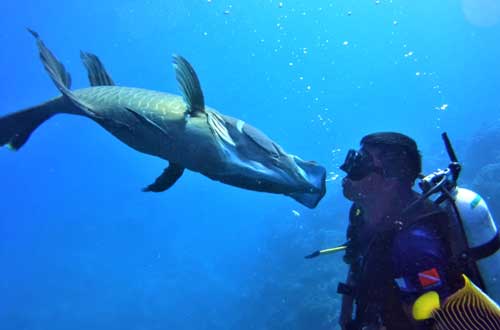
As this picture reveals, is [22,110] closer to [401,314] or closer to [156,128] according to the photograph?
[156,128]

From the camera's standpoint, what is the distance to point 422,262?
8.43 feet

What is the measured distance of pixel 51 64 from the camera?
10.5 feet

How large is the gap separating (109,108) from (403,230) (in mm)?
2550

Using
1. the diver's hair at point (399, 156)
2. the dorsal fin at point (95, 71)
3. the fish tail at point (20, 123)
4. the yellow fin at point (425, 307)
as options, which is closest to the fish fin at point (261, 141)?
the yellow fin at point (425, 307)

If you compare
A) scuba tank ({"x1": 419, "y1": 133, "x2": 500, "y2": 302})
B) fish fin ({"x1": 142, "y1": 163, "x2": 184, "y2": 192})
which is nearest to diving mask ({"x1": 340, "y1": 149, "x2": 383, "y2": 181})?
scuba tank ({"x1": 419, "y1": 133, "x2": 500, "y2": 302})

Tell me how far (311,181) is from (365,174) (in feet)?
4.26

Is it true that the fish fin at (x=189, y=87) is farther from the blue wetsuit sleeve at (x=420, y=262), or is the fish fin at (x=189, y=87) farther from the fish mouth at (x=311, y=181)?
the blue wetsuit sleeve at (x=420, y=262)

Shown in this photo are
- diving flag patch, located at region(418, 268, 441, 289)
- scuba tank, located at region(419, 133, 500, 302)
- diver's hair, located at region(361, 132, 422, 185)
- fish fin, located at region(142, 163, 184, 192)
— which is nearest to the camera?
diving flag patch, located at region(418, 268, 441, 289)

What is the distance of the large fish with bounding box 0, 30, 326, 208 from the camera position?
2338 millimetres

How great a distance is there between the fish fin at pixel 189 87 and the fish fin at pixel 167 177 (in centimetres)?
67

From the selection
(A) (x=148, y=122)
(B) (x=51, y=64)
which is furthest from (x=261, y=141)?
(B) (x=51, y=64)

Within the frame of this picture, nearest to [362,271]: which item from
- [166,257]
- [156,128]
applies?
[156,128]

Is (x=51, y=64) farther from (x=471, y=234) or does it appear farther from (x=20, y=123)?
(x=471, y=234)

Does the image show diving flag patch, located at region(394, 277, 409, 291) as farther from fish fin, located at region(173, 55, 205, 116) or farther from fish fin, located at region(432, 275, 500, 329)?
fish fin, located at region(173, 55, 205, 116)
